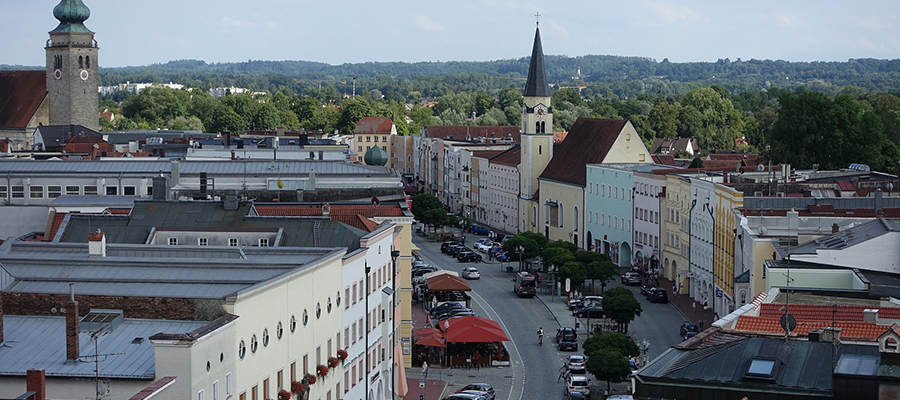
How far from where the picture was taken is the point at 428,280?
69.0m

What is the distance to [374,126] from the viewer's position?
166m

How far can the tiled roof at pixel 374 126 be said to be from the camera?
164 meters

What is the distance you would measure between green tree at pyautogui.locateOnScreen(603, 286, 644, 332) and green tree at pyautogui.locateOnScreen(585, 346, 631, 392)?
10.3 meters

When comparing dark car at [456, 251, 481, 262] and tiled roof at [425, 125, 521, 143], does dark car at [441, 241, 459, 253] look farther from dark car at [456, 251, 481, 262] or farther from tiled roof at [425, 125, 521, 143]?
tiled roof at [425, 125, 521, 143]

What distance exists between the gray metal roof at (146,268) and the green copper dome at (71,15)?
9848 cm

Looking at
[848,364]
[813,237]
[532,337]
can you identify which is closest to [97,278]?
[848,364]

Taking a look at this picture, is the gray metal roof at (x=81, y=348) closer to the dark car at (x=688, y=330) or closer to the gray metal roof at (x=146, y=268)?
the gray metal roof at (x=146, y=268)

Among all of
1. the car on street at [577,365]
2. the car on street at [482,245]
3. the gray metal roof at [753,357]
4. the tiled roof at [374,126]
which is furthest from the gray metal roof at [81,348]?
the tiled roof at [374,126]

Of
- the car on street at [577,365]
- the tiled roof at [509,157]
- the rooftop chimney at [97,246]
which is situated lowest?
the car on street at [577,365]

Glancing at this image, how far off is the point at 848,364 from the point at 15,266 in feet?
62.3

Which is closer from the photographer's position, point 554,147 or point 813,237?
point 813,237

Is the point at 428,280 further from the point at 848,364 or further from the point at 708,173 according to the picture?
the point at 848,364

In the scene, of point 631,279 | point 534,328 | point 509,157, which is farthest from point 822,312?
point 509,157

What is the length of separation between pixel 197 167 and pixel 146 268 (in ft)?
97.1
